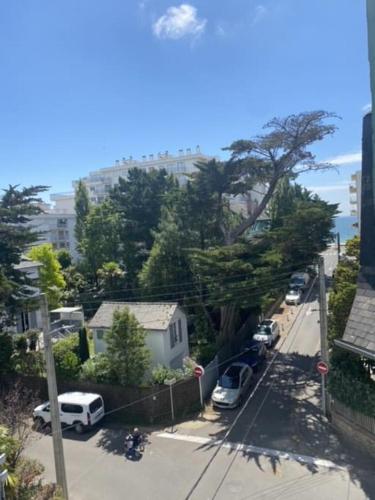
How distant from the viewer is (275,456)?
14.2 meters

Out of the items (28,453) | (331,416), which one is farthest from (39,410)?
(331,416)

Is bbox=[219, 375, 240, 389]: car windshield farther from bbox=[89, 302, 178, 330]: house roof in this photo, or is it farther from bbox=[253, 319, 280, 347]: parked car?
bbox=[253, 319, 280, 347]: parked car

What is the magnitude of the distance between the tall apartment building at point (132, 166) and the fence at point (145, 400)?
215ft

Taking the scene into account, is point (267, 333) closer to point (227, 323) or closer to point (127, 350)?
point (227, 323)

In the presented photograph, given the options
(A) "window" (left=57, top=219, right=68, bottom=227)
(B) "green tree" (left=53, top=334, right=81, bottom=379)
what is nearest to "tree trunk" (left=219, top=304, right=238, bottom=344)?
(B) "green tree" (left=53, top=334, right=81, bottom=379)

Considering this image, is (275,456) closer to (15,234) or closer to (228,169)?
(15,234)

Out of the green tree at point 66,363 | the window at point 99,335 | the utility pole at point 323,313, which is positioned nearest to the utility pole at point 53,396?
the green tree at point 66,363

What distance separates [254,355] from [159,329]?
23.4 ft

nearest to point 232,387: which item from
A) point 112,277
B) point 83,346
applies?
point 83,346

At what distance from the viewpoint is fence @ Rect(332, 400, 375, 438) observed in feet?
45.4

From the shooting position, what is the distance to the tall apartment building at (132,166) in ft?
280

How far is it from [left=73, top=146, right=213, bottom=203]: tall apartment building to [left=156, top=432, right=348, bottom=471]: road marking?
225 ft

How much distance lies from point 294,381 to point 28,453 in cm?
Answer: 1403

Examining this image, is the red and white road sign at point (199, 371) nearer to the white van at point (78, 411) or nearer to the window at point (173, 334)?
the window at point (173, 334)
